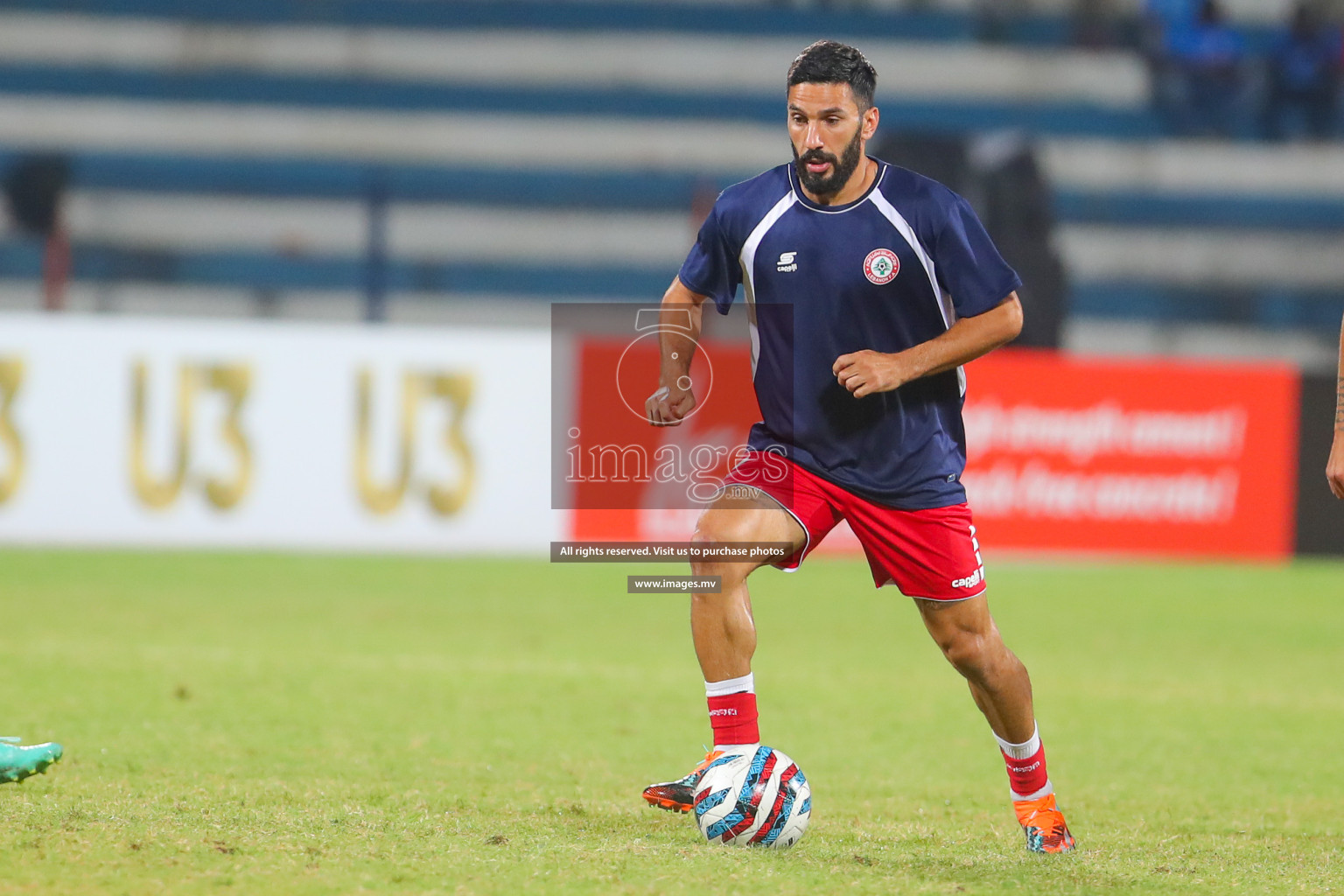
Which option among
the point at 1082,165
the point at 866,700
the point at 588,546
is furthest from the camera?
the point at 1082,165

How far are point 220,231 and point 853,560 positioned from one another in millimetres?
5888

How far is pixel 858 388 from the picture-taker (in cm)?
411

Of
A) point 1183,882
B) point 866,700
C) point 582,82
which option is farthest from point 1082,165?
point 1183,882

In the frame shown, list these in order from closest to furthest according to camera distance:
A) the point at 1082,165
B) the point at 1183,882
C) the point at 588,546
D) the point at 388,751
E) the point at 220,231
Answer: the point at 1183,882, the point at 388,751, the point at 588,546, the point at 220,231, the point at 1082,165

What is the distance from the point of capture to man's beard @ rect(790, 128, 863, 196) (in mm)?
4211

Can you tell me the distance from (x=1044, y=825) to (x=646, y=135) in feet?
43.2

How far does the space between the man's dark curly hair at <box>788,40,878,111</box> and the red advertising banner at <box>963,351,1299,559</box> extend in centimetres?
738

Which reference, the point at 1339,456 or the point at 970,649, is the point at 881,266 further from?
the point at 1339,456

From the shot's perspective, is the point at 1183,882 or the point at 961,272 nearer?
the point at 1183,882

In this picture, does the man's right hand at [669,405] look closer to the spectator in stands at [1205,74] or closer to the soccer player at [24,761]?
the soccer player at [24,761]

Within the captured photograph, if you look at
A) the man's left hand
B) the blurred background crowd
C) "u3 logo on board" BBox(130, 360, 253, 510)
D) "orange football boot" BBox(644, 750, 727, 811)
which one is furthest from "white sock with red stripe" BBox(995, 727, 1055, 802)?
the blurred background crowd

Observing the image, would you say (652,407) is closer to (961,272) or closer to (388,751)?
(961,272)

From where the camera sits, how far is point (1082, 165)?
55.1 feet

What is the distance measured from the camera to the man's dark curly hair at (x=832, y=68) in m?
4.21
